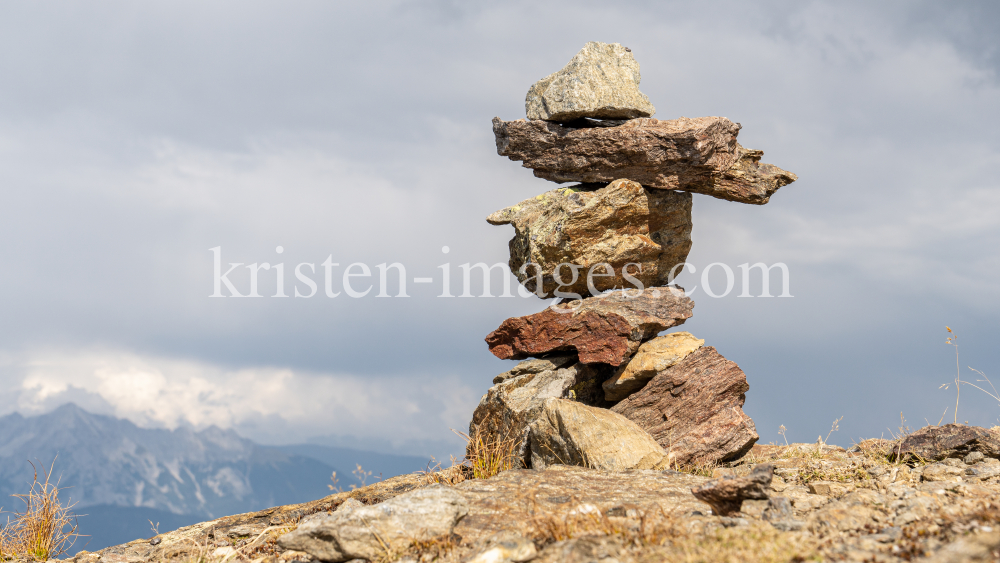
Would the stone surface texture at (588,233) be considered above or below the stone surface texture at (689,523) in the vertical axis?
above

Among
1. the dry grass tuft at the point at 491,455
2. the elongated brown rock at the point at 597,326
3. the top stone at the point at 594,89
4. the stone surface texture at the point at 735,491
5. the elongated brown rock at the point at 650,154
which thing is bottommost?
the dry grass tuft at the point at 491,455

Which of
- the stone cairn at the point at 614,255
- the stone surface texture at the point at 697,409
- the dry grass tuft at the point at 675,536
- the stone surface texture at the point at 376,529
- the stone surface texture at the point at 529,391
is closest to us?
the dry grass tuft at the point at 675,536

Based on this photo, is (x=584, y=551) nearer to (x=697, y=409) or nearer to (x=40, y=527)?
(x=697, y=409)

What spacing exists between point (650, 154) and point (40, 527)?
12.5 meters

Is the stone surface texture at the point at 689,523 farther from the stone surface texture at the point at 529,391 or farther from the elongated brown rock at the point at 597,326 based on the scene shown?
the elongated brown rock at the point at 597,326

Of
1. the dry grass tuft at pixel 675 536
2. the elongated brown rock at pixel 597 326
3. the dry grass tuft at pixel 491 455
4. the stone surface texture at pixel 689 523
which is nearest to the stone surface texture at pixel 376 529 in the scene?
the stone surface texture at pixel 689 523

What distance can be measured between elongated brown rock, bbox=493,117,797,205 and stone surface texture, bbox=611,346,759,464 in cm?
384

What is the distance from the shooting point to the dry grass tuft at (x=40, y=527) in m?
9.41

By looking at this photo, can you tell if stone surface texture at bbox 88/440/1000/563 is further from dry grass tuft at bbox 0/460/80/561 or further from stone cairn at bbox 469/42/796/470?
stone cairn at bbox 469/42/796/470

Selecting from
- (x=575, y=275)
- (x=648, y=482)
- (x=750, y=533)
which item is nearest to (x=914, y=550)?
(x=750, y=533)

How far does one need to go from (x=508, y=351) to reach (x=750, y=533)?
8494 millimetres

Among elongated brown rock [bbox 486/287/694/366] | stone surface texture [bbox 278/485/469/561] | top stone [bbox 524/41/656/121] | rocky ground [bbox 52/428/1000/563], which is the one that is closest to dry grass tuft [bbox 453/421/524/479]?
rocky ground [bbox 52/428/1000/563]

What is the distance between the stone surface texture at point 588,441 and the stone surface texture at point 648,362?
5.61 feet

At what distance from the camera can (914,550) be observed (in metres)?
5.21
